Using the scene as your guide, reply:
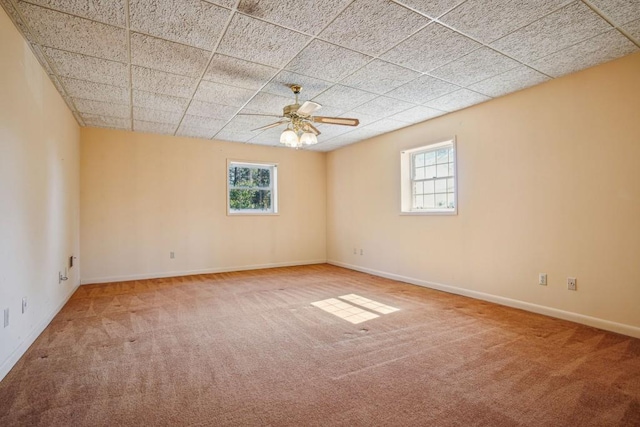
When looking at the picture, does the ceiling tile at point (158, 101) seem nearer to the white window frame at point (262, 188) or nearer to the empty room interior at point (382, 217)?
the empty room interior at point (382, 217)

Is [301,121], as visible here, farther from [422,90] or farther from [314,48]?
[422,90]

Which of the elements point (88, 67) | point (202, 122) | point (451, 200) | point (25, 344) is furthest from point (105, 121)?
point (451, 200)

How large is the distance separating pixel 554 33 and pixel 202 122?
436cm

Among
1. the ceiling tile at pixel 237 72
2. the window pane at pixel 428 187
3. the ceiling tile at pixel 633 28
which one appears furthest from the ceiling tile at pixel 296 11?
the window pane at pixel 428 187

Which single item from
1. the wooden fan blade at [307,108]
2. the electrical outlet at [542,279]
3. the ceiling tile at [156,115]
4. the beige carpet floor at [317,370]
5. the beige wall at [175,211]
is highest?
the ceiling tile at [156,115]

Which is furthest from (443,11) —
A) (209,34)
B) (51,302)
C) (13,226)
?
(51,302)

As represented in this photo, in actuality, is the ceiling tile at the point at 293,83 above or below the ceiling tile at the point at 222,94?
above

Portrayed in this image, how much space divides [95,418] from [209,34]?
105 inches

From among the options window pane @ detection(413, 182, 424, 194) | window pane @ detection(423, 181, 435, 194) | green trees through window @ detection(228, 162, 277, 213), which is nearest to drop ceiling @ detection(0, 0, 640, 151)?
window pane @ detection(423, 181, 435, 194)

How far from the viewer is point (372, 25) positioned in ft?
7.78

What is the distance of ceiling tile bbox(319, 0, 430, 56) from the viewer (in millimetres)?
2188

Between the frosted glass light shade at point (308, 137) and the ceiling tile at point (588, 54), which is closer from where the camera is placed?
the ceiling tile at point (588, 54)

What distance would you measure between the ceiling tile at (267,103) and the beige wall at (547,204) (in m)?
2.18

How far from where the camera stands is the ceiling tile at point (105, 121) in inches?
179
